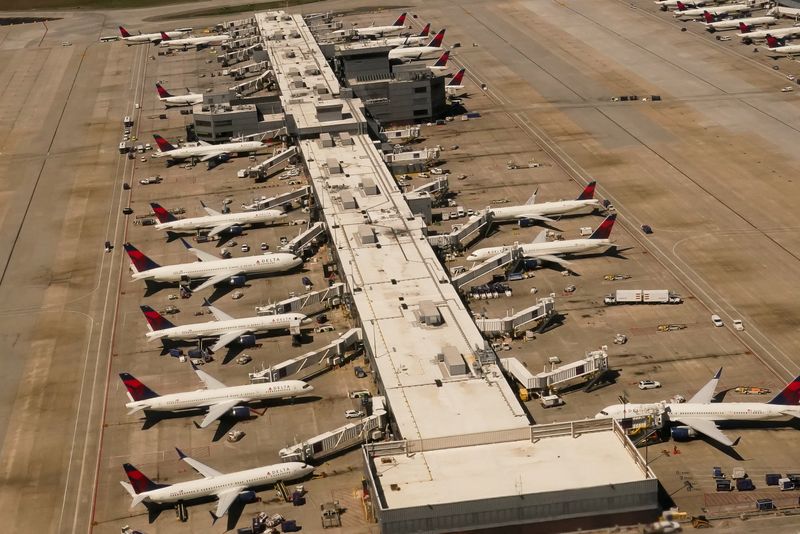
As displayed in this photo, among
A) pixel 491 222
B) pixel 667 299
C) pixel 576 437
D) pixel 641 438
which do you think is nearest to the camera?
pixel 576 437

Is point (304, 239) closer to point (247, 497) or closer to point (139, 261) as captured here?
point (139, 261)

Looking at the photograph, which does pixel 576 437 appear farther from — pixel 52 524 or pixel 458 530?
pixel 52 524

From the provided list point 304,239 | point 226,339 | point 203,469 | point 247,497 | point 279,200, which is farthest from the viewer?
point 279,200

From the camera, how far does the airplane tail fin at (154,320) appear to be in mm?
132000

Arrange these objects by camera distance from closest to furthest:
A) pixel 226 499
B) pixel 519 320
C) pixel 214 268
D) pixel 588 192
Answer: pixel 226 499 → pixel 519 320 → pixel 214 268 → pixel 588 192

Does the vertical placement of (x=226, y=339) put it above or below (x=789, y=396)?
below

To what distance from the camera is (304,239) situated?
156 metres

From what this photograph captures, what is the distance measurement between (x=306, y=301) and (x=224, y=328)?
38.1ft

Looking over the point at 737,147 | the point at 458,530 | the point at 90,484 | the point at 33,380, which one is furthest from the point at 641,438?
the point at 737,147

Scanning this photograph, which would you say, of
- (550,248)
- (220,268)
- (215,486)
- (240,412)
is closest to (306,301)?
(220,268)

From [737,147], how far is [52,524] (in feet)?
435

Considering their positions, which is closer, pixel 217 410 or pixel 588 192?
pixel 217 410

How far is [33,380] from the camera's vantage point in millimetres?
129375

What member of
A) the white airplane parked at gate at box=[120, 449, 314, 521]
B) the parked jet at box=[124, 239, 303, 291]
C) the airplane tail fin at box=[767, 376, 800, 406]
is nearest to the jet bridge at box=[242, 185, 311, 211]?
the parked jet at box=[124, 239, 303, 291]
